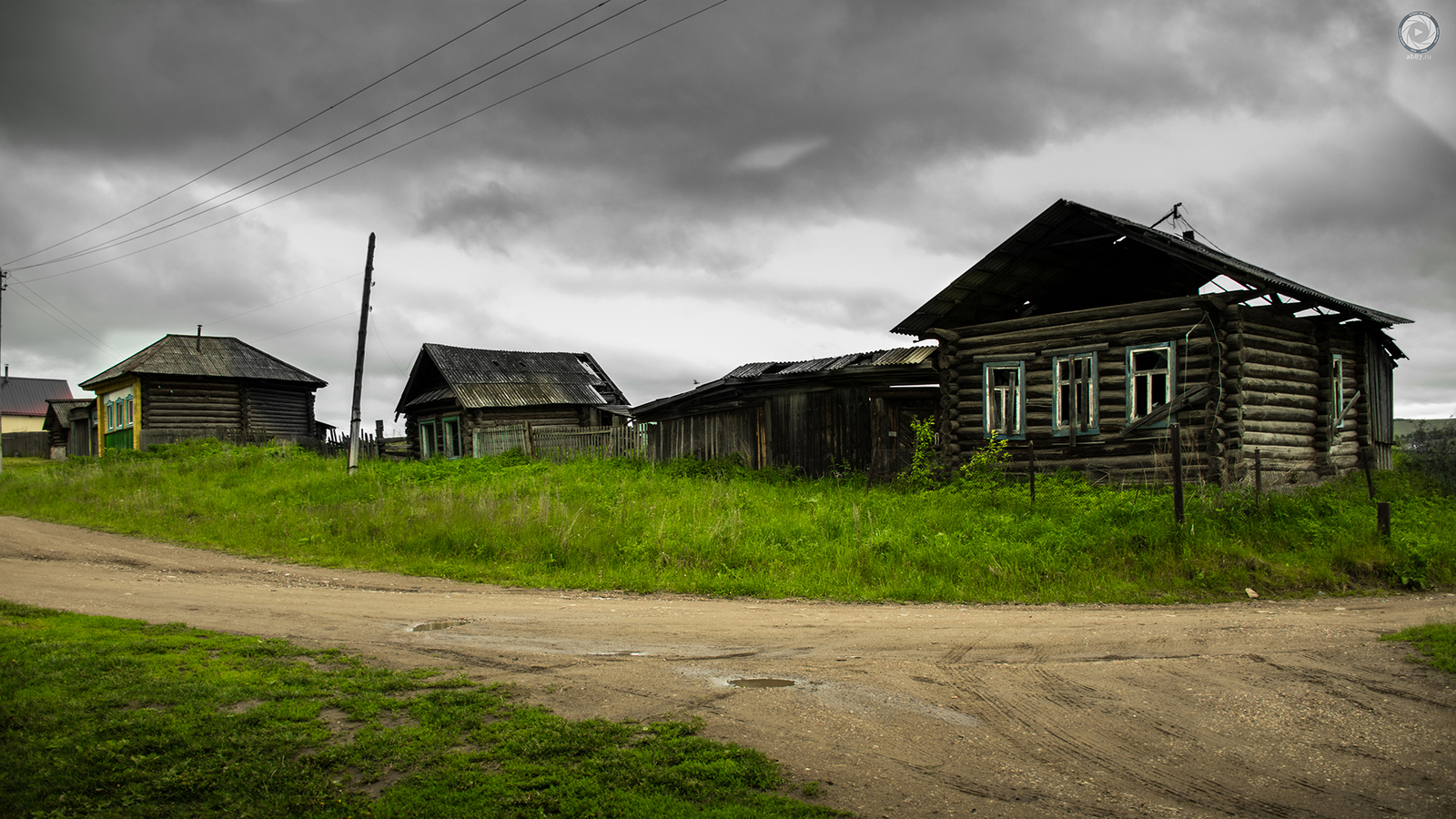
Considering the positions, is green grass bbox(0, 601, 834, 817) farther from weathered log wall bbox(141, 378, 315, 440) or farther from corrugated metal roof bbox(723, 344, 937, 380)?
weathered log wall bbox(141, 378, 315, 440)

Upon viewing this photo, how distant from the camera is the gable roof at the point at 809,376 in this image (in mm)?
19406

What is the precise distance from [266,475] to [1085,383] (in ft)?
69.6

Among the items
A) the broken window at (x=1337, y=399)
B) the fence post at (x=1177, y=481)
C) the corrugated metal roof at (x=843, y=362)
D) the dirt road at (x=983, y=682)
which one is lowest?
the dirt road at (x=983, y=682)

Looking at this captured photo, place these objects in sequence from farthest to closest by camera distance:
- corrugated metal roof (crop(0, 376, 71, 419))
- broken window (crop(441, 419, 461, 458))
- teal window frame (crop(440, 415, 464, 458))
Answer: corrugated metal roof (crop(0, 376, 71, 419)) → broken window (crop(441, 419, 461, 458)) → teal window frame (crop(440, 415, 464, 458))

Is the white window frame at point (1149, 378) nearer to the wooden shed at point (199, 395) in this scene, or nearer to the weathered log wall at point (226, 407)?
the wooden shed at point (199, 395)

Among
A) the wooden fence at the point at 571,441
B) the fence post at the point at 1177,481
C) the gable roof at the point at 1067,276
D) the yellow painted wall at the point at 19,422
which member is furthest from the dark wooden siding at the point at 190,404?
the yellow painted wall at the point at 19,422

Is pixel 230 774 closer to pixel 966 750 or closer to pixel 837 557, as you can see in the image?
pixel 966 750

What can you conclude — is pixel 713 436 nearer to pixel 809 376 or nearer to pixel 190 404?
pixel 809 376

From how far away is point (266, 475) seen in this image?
22.2m

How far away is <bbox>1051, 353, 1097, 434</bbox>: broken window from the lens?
1617 centimetres

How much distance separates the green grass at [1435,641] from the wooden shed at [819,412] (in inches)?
431

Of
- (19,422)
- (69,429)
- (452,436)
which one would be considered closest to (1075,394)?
(452,436)

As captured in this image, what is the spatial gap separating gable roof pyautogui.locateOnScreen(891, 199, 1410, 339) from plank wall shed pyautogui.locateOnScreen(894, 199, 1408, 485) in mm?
37

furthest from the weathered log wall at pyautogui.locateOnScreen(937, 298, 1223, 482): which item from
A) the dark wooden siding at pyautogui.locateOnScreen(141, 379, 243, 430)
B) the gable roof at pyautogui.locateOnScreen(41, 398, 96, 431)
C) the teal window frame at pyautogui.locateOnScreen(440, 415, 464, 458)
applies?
the gable roof at pyautogui.locateOnScreen(41, 398, 96, 431)
